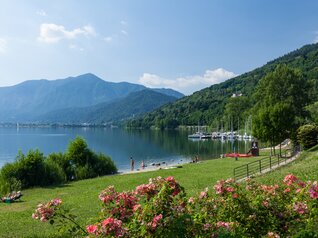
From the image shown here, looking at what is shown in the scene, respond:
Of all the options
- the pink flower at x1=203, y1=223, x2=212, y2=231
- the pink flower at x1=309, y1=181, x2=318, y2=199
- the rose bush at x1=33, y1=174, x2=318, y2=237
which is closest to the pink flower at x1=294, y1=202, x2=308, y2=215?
the rose bush at x1=33, y1=174, x2=318, y2=237

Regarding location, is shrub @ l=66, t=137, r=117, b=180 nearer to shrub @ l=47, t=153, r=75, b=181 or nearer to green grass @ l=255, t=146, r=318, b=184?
shrub @ l=47, t=153, r=75, b=181

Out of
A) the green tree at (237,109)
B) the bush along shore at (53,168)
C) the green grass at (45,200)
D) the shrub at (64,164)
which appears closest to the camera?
the green grass at (45,200)

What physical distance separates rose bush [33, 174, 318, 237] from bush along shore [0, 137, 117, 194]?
27712 millimetres

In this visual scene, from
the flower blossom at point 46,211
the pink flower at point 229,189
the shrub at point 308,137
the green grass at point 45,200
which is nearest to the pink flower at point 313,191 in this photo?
the pink flower at point 229,189

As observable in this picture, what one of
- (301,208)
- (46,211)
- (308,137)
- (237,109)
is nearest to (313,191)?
(301,208)

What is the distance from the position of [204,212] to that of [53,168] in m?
30.9

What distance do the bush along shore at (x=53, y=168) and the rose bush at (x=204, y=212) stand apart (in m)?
27.7

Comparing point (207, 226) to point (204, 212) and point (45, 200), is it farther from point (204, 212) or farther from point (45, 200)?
point (45, 200)

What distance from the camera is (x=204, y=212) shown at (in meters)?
7.16

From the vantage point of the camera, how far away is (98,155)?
42.7 metres

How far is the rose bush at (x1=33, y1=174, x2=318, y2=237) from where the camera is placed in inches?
223

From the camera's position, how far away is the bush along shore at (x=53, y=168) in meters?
32.8

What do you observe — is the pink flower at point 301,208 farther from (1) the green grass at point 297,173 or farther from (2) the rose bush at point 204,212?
(1) the green grass at point 297,173

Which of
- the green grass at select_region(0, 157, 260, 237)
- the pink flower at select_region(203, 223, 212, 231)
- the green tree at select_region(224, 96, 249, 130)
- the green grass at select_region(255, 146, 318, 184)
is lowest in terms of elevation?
the green grass at select_region(0, 157, 260, 237)
